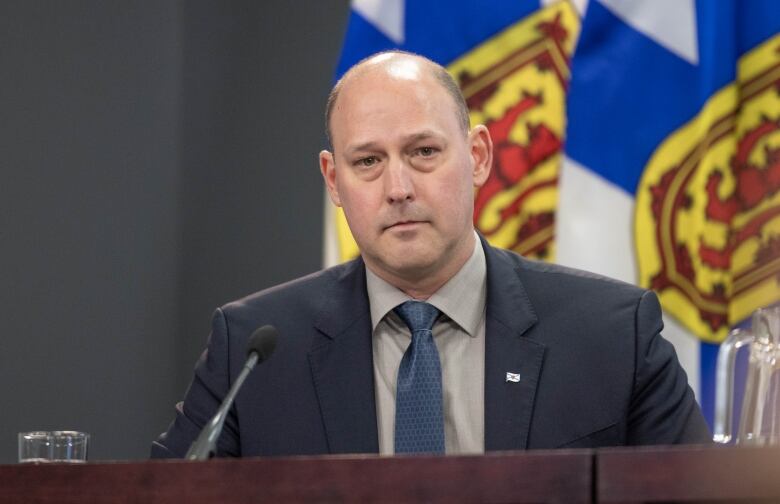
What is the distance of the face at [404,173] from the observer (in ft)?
8.11

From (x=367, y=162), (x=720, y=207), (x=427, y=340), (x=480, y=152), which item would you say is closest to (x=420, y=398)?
(x=427, y=340)

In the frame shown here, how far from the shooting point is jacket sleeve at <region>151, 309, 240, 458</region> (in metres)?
2.47

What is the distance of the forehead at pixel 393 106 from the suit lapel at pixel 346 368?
1.09ft

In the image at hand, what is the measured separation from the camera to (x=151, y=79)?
3.87 m

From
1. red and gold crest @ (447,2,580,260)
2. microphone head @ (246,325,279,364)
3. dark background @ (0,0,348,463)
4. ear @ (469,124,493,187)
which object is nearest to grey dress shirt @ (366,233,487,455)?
ear @ (469,124,493,187)

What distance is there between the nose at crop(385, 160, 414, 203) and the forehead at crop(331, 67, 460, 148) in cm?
7

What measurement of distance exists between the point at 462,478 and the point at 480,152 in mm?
1473

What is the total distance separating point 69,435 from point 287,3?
230cm

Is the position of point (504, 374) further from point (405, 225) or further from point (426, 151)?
point (426, 151)

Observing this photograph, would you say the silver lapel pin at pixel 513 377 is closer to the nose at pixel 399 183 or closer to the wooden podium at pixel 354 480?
the nose at pixel 399 183

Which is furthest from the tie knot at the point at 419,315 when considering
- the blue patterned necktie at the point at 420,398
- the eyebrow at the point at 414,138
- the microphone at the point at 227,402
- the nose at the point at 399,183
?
the microphone at the point at 227,402

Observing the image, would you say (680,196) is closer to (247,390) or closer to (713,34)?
(713,34)

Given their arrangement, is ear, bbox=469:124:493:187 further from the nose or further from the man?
the nose

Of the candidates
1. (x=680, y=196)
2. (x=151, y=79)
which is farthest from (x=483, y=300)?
(x=151, y=79)
